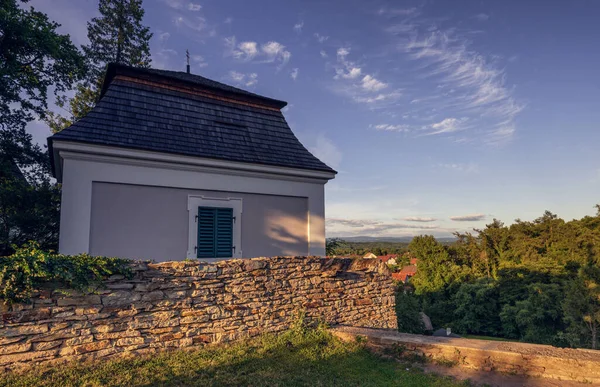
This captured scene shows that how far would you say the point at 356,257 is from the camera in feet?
26.4

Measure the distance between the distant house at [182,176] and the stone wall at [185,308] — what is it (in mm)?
1982

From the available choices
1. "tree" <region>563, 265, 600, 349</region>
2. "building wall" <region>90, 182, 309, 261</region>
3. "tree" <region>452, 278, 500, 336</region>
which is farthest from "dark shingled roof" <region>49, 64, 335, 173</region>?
"tree" <region>452, 278, 500, 336</region>

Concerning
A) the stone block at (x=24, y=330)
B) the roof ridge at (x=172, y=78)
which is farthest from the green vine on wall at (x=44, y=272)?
the roof ridge at (x=172, y=78)

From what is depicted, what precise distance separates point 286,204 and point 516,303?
34.3 m

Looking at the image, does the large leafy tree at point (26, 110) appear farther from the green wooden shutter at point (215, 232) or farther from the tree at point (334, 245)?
the tree at point (334, 245)

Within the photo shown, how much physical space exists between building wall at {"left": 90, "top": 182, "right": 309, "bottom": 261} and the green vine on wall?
7.64 ft

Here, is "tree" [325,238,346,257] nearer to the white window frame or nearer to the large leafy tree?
the white window frame

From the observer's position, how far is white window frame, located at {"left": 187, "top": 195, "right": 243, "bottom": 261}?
7867 millimetres

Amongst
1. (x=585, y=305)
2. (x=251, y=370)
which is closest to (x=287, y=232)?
(x=251, y=370)

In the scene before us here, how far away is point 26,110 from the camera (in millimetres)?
11367

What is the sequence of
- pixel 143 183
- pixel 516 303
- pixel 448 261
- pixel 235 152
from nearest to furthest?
pixel 143 183 < pixel 235 152 < pixel 516 303 < pixel 448 261

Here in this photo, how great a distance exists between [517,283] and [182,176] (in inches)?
1571

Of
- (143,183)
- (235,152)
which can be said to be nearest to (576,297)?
(235,152)

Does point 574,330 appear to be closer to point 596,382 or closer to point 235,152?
point 596,382
